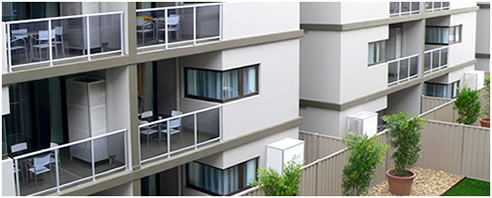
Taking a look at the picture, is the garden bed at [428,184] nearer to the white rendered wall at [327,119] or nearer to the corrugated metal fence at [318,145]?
the corrugated metal fence at [318,145]

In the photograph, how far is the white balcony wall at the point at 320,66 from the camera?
21172 mm

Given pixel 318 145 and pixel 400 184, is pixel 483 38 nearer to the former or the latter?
pixel 318 145

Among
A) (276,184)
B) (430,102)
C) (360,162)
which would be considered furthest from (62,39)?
(430,102)

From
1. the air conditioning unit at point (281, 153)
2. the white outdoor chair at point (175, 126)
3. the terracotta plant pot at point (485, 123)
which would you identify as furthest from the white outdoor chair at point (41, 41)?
the terracotta plant pot at point (485, 123)

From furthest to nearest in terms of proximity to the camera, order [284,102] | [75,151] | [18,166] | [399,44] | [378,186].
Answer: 1. [399,44]
2. [378,186]
3. [284,102]
4. [75,151]
5. [18,166]

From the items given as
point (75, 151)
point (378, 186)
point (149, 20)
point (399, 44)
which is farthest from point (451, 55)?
point (75, 151)

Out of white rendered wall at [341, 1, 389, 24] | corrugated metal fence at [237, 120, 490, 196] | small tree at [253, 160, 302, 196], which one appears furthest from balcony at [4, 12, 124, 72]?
white rendered wall at [341, 1, 389, 24]

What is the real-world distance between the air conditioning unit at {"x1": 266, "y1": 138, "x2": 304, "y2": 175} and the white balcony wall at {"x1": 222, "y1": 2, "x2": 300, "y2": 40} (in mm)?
3214

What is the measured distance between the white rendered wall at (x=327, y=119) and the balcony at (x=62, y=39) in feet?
31.7

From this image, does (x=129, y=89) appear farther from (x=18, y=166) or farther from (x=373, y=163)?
(x=373, y=163)

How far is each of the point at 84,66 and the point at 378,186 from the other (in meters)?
10.8

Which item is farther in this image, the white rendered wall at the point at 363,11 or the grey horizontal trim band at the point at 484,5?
the grey horizontal trim band at the point at 484,5

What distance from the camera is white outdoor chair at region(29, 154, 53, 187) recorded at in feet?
42.0

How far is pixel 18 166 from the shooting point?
12508 millimetres
